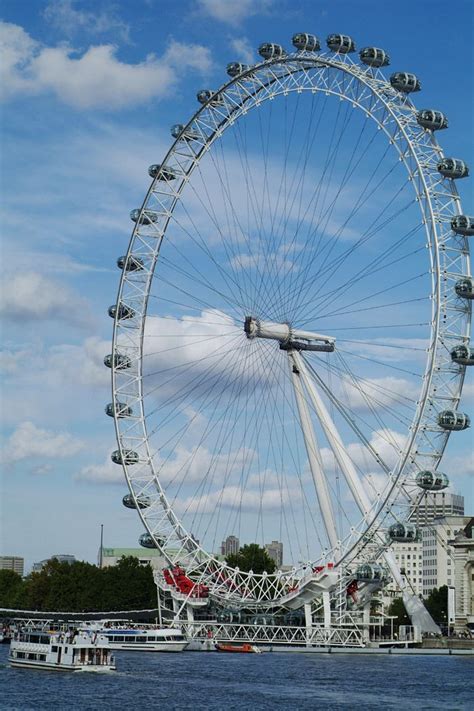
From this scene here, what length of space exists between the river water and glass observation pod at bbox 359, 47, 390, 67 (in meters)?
46.2

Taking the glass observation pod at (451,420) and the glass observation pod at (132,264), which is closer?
the glass observation pod at (451,420)

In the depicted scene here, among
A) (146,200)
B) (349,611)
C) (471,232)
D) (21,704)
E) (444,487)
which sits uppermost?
(146,200)

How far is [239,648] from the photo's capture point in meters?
122

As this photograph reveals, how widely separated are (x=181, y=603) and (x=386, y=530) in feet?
107

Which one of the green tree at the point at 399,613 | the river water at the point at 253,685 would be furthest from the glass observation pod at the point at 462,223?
the green tree at the point at 399,613

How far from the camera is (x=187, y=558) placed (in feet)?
426

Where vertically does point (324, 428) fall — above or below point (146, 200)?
below

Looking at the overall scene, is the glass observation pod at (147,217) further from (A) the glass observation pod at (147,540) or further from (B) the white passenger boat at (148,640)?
(B) the white passenger boat at (148,640)

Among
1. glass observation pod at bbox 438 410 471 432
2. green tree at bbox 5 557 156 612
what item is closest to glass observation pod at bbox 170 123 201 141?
glass observation pod at bbox 438 410 471 432

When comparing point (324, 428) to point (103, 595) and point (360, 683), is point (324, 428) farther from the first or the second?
point (103, 595)

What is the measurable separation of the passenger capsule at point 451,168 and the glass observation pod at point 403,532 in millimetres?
27159

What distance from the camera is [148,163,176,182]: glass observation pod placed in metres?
121

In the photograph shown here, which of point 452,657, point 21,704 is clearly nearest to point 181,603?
point 452,657

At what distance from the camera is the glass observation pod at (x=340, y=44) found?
103125 mm
